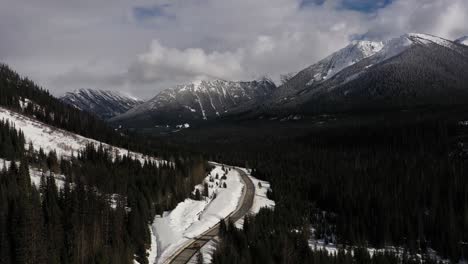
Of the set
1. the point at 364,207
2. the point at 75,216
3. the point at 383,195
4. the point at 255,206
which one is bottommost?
the point at 364,207

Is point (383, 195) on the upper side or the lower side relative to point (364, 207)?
upper

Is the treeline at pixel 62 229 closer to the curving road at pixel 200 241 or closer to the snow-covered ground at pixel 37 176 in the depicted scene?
the curving road at pixel 200 241

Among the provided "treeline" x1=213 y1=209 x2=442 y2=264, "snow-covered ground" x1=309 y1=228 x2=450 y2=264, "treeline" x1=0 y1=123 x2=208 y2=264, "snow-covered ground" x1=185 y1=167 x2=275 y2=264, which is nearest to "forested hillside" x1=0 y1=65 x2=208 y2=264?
"treeline" x1=0 y1=123 x2=208 y2=264

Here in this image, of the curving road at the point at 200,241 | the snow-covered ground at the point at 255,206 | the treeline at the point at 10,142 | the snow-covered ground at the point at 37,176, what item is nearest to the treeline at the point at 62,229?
the curving road at the point at 200,241

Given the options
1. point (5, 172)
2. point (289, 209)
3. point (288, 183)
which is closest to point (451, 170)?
point (288, 183)

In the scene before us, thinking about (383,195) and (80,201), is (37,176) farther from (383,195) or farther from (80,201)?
(383,195)

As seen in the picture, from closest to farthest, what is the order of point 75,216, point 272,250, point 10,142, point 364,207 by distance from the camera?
point 75,216 < point 272,250 < point 10,142 < point 364,207

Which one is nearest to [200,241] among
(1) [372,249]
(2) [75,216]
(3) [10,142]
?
(2) [75,216]
